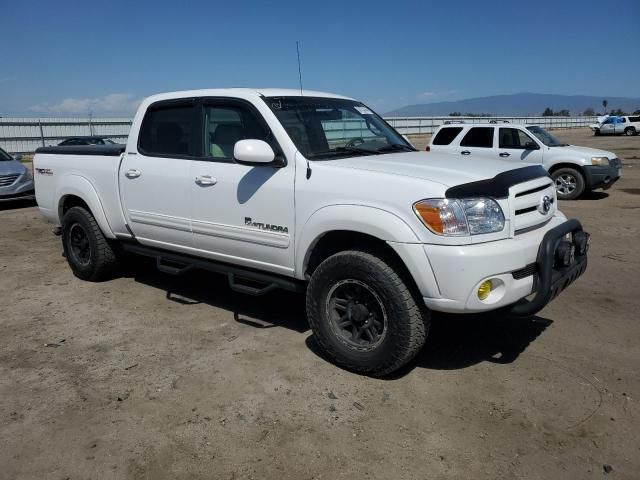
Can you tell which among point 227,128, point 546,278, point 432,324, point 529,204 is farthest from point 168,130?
point 546,278

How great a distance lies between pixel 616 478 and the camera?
2.66 metres

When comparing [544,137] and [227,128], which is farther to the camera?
[544,137]

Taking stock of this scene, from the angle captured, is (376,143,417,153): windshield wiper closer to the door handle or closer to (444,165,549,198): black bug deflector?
(444,165,549,198): black bug deflector

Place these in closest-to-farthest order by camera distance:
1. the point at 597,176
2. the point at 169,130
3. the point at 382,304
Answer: the point at 382,304 < the point at 169,130 < the point at 597,176

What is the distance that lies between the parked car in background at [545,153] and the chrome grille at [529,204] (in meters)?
8.03

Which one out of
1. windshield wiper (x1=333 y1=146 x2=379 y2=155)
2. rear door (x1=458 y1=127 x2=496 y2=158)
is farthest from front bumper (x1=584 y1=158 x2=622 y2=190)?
windshield wiper (x1=333 y1=146 x2=379 y2=155)

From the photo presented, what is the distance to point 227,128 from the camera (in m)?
4.56

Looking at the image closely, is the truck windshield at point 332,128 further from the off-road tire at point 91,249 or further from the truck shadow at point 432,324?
the off-road tire at point 91,249

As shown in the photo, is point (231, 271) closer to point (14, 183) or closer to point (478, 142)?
point (478, 142)

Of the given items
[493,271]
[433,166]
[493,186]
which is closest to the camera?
[493,271]

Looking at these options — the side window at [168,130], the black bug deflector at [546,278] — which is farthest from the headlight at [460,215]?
the side window at [168,130]

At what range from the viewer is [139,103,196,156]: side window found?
4.79 m

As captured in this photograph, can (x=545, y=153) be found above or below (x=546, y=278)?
above

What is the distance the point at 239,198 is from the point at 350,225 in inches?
42.1
